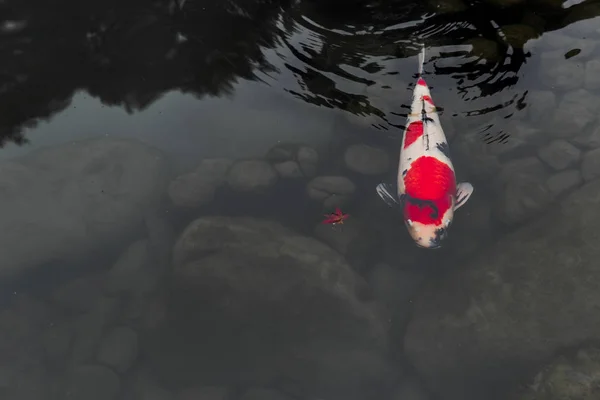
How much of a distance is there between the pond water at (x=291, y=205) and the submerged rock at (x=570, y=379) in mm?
15

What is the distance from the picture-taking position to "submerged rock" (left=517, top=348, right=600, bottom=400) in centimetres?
380

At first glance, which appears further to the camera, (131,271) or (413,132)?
(413,132)

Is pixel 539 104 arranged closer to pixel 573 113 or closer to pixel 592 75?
pixel 573 113

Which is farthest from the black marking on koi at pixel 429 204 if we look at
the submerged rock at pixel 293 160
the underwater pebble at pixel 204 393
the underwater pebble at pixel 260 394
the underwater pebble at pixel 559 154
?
the underwater pebble at pixel 204 393

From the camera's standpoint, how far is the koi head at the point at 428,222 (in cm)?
458

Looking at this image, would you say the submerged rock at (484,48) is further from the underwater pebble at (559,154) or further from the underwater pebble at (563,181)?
the underwater pebble at (563,181)

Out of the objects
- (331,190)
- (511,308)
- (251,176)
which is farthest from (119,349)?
(511,308)

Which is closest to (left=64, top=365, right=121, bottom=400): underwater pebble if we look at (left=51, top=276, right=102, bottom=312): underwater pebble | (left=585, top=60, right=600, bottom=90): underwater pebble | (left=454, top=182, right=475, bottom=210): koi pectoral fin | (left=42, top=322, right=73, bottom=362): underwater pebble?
(left=42, top=322, right=73, bottom=362): underwater pebble

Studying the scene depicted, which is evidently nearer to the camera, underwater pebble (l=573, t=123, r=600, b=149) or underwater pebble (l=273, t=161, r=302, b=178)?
underwater pebble (l=573, t=123, r=600, b=149)

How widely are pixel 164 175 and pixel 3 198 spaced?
1638 mm

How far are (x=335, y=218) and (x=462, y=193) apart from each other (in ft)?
4.11

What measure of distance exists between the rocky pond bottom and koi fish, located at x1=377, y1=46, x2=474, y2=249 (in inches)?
8.7

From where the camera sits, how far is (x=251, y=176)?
5.26 m

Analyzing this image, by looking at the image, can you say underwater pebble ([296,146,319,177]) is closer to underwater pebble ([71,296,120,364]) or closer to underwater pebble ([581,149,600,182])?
underwater pebble ([71,296,120,364])
